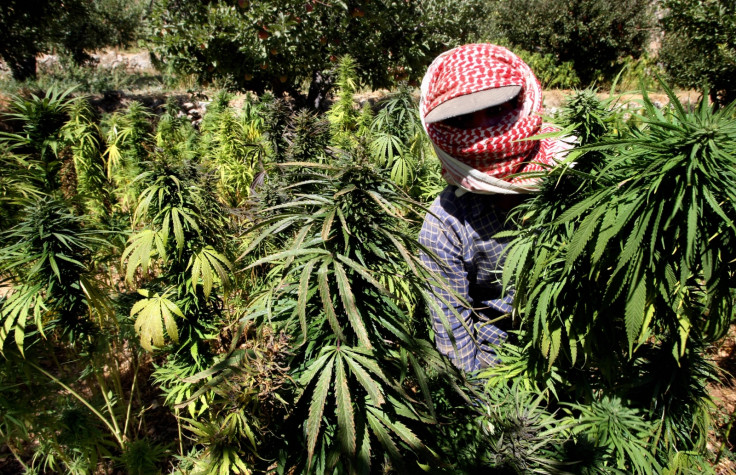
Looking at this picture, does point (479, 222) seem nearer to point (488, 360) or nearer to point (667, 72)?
point (488, 360)

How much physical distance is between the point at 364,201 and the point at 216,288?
1.55 m

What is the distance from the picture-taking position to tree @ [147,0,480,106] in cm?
630

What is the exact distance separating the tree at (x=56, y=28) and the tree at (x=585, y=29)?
47.1 ft

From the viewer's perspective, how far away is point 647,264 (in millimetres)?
802

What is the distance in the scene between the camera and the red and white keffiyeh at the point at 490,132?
4.65 ft

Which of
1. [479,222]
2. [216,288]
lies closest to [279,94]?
[216,288]

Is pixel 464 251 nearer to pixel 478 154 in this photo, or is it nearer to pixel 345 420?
pixel 478 154

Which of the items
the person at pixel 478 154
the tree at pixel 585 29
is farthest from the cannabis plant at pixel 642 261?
the tree at pixel 585 29

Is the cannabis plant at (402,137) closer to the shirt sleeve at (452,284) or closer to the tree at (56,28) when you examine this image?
the shirt sleeve at (452,284)

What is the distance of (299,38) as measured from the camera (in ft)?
20.9

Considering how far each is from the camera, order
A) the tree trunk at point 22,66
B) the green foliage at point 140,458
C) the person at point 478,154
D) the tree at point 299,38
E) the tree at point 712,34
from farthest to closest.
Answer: the tree trunk at point 22,66
the tree at point 712,34
the tree at point 299,38
the green foliage at point 140,458
the person at point 478,154

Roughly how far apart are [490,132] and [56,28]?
16094mm

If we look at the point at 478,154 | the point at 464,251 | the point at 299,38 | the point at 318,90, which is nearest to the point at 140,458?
the point at 464,251

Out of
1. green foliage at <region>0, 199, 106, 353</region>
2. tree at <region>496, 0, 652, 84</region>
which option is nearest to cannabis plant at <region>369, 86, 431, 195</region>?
green foliage at <region>0, 199, 106, 353</region>
